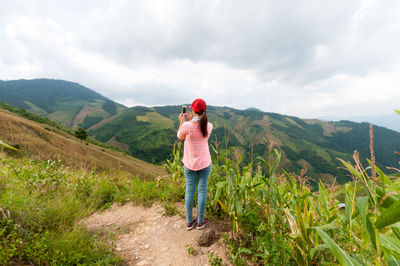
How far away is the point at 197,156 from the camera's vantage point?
3.18 m

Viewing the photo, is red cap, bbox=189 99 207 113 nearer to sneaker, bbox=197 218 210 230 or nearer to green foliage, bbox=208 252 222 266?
sneaker, bbox=197 218 210 230

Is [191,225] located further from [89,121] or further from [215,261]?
[89,121]

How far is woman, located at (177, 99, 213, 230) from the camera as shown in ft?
10.3

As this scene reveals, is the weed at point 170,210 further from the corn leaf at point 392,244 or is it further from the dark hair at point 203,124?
the corn leaf at point 392,244

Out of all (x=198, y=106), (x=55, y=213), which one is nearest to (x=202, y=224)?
(x=198, y=106)

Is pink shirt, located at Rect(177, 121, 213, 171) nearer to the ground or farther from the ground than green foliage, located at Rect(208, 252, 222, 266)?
farther from the ground

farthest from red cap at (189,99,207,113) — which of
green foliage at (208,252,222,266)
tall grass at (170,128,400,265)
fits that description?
green foliage at (208,252,222,266)

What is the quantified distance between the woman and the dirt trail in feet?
0.83

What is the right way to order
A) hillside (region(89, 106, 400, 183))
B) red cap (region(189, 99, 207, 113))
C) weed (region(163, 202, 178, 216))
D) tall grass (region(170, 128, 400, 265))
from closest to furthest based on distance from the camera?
tall grass (region(170, 128, 400, 265))
red cap (region(189, 99, 207, 113))
weed (region(163, 202, 178, 216))
hillside (region(89, 106, 400, 183))

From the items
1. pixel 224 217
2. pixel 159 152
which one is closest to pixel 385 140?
pixel 159 152

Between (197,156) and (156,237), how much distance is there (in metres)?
1.67

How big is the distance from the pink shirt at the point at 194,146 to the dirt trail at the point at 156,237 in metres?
1.20

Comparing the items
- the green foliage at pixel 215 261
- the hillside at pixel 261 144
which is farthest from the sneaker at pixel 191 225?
the hillside at pixel 261 144

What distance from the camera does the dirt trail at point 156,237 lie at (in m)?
2.60
